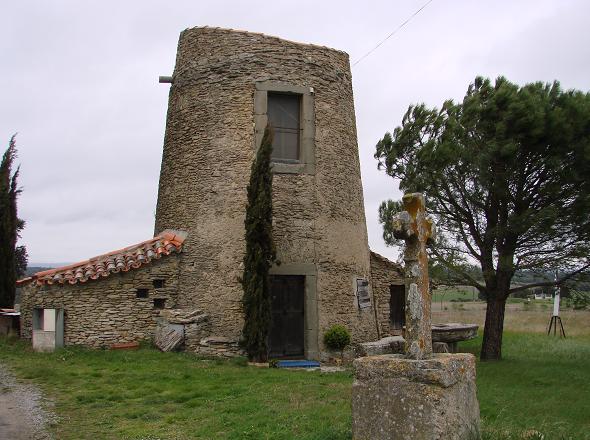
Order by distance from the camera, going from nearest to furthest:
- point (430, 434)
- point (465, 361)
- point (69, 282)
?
point (430, 434) → point (465, 361) → point (69, 282)

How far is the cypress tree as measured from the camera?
40.4ft

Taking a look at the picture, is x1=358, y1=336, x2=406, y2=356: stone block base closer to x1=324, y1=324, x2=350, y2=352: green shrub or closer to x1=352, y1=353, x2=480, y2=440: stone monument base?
x1=324, y1=324, x2=350, y2=352: green shrub

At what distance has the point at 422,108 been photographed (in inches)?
626

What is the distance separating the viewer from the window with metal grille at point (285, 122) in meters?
14.3

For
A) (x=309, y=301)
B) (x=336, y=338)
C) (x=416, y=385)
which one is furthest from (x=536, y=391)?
(x=416, y=385)

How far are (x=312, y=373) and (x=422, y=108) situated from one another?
304 inches

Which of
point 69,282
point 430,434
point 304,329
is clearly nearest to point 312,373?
point 304,329

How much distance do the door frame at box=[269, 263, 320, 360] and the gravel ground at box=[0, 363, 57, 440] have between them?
17.9 ft

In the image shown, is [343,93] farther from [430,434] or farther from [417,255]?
[430,434]

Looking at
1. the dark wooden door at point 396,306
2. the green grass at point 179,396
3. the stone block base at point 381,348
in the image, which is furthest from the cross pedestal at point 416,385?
the dark wooden door at point 396,306

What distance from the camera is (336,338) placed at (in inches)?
520

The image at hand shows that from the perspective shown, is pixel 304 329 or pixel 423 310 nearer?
pixel 423 310

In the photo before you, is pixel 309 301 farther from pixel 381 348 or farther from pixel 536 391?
pixel 536 391

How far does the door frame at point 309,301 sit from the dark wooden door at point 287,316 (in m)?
0.21
